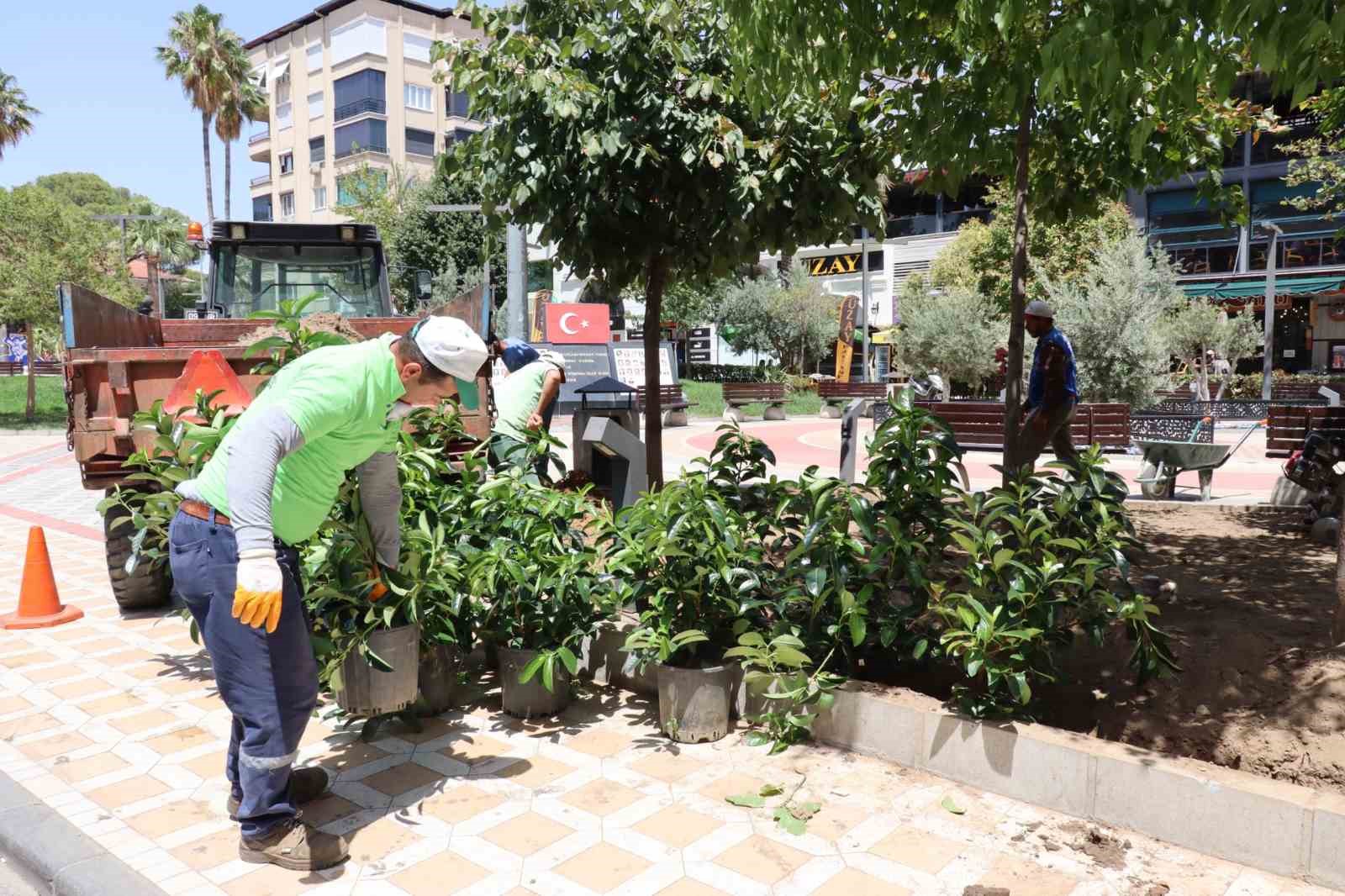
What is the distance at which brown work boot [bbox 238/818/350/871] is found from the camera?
2996 mm

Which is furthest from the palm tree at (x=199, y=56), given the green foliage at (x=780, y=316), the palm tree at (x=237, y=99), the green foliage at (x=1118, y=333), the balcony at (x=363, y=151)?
the green foliage at (x=1118, y=333)

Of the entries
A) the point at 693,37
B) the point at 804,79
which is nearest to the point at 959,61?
the point at 804,79

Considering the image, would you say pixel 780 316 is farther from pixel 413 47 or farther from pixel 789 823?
pixel 789 823

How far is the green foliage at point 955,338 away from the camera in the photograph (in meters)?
27.0

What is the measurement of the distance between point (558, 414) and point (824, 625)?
62.6 feet

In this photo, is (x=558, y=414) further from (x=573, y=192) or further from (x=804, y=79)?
(x=804, y=79)

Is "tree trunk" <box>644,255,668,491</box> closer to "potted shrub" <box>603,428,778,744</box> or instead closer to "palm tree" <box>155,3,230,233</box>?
"potted shrub" <box>603,428,778,744</box>

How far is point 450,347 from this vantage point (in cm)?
303

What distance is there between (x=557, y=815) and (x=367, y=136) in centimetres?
5416

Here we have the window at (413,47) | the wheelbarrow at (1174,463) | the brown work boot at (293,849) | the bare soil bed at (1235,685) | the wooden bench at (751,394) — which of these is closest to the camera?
the brown work boot at (293,849)

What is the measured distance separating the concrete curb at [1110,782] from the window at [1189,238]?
38148 mm

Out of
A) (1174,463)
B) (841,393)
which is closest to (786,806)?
(1174,463)

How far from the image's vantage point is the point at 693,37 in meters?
6.11

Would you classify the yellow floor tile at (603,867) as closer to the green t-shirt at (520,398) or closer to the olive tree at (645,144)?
the green t-shirt at (520,398)
